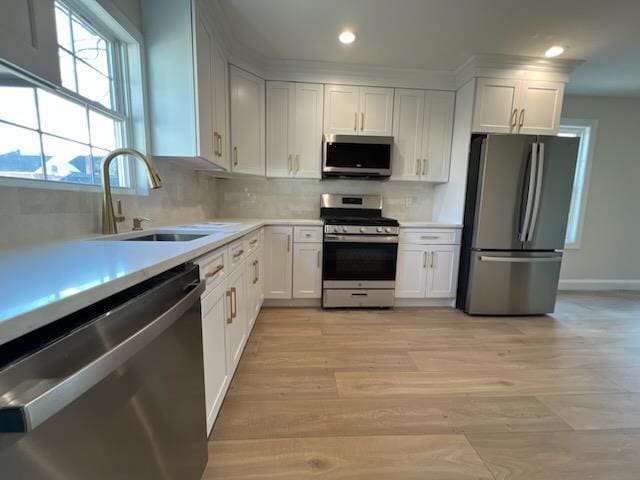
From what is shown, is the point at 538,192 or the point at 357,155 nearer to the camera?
the point at 538,192

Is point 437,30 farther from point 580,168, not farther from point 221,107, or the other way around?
point 580,168

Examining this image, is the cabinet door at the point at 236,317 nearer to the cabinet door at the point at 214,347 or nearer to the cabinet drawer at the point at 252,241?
the cabinet door at the point at 214,347

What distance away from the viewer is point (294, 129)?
9.52 feet

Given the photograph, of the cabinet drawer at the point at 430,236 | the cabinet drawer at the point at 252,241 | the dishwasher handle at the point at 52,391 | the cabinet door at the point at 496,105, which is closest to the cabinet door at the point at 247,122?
the cabinet drawer at the point at 252,241

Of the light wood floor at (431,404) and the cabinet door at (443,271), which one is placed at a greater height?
the cabinet door at (443,271)

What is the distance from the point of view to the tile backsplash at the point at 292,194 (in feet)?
10.5

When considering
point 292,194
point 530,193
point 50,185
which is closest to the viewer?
point 50,185

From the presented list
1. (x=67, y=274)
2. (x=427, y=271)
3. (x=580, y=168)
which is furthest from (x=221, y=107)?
(x=580, y=168)

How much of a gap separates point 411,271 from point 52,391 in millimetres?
2874

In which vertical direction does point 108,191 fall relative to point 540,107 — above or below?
below

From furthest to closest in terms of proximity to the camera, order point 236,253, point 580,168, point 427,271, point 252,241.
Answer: point 580,168 < point 427,271 < point 252,241 < point 236,253

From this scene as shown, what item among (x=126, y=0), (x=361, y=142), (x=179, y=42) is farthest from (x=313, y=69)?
(x=126, y=0)

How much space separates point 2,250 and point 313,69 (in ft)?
9.08

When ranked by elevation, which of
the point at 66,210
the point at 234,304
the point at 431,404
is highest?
the point at 66,210
